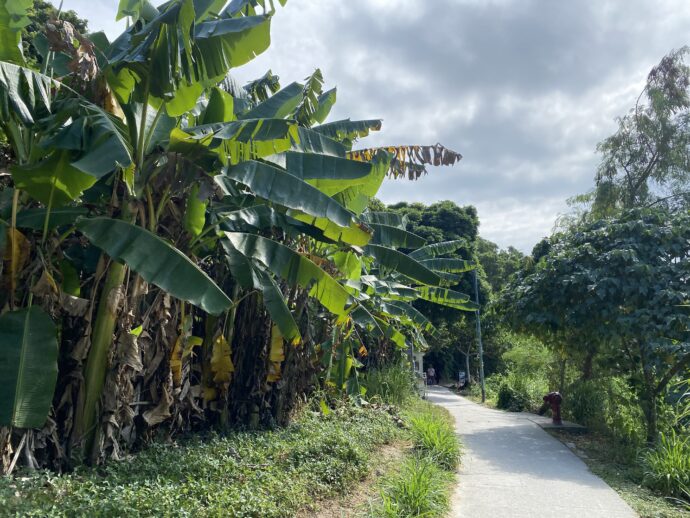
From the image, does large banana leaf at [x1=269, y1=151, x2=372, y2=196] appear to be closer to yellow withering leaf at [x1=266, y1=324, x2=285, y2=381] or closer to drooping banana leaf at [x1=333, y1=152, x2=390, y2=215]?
drooping banana leaf at [x1=333, y1=152, x2=390, y2=215]

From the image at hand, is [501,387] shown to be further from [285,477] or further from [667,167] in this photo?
[285,477]

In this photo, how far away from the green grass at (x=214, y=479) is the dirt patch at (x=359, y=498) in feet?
0.30

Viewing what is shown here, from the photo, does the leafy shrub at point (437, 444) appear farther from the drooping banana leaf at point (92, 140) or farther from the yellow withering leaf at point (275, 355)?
the drooping banana leaf at point (92, 140)

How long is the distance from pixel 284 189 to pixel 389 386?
9.57 m

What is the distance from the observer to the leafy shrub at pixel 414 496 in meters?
5.78

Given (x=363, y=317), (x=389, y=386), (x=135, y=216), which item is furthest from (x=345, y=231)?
(x=389, y=386)

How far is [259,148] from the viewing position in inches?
248

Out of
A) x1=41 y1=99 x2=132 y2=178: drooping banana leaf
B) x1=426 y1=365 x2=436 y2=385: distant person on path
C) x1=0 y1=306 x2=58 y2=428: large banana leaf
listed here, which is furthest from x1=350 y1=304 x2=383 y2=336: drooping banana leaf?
x1=426 y1=365 x2=436 y2=385: distant person on path

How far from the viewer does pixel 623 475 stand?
27.2 ft

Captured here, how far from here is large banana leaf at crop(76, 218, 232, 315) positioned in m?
5.12

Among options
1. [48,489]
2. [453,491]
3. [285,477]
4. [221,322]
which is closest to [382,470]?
[453,491]

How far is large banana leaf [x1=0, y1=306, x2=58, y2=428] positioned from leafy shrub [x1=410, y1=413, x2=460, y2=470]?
18.0 ft

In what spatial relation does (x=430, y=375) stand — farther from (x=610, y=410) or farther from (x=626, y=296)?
(x=626, y=296)

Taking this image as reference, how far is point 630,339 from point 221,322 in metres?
8.29
